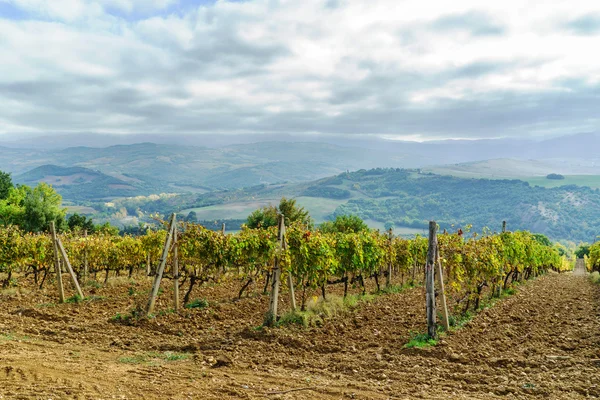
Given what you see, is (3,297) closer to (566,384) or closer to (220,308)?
(220,308)

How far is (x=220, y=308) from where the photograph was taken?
38.3 ft

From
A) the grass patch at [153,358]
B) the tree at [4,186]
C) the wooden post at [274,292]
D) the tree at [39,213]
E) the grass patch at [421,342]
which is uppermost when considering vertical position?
the tree at [4,186]

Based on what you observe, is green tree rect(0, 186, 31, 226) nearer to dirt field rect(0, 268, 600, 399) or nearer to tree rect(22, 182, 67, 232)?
tree rect(22, 182, 67, 232)

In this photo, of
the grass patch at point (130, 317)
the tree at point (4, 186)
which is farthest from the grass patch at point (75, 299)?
the tree at point (4, 186)

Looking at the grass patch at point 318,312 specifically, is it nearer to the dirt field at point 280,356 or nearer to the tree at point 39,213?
the dirt field at point 280,356

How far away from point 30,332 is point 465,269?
11.4 meters

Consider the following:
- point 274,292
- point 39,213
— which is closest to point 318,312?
point 274,292

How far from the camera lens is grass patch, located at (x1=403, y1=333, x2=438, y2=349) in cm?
819

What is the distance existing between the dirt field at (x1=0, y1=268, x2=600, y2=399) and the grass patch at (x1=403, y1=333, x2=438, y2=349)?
0.56 ft

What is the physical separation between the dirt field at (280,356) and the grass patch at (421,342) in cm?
17

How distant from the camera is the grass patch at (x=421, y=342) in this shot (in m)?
8.19

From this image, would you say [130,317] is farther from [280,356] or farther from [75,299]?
[280,356]

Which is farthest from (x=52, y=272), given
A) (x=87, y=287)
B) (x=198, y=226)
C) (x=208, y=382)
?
(x=208, y=382)

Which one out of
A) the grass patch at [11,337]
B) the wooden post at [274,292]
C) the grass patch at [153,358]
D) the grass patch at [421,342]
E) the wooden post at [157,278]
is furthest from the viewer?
the wooden post at [157,278]
